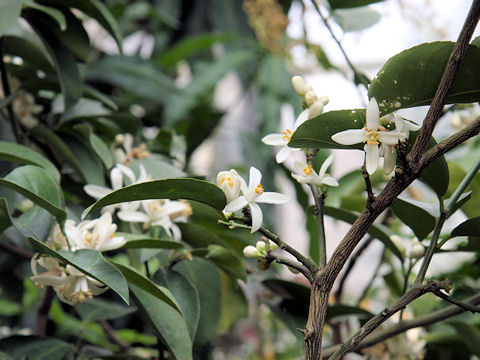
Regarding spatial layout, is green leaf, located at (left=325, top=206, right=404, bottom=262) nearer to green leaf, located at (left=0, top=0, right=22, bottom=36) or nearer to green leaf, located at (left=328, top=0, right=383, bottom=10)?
green leaf, located at (left=328, top=0, right=383, bottom=10)

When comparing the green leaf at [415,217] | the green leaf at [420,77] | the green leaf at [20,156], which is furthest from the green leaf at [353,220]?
the green leaf at [20,156]

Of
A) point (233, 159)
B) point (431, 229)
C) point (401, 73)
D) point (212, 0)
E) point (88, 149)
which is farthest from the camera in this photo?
point (233, 159)

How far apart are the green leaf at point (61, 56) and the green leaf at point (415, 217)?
364 mm

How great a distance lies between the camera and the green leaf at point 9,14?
485mm

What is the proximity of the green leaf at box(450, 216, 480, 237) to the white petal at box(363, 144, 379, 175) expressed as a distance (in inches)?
4.2

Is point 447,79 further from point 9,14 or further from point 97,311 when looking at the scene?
point 97,311

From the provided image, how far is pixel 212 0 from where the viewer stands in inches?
66.4

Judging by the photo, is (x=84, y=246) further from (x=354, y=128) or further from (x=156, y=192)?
(x=354, y=128)

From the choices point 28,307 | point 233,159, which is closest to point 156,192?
point 28,307

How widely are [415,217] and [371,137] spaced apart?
13 centimetres

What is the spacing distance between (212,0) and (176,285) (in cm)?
137

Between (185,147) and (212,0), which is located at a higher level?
(212,0)

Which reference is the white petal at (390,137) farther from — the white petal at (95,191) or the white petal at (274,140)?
the white petal at (95,191)

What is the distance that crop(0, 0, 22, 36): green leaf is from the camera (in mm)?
485
